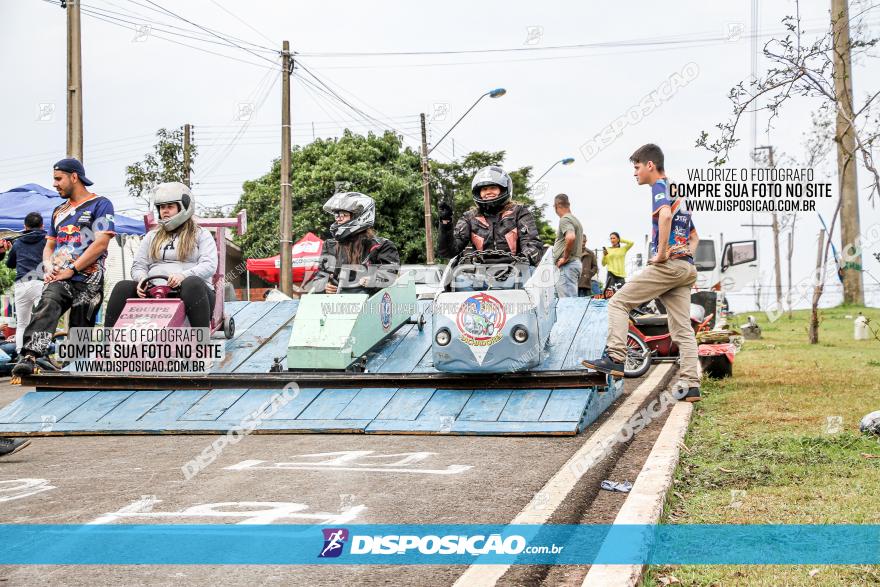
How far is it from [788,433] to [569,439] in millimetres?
1747

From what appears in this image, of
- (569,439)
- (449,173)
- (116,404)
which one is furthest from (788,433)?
(449,173)

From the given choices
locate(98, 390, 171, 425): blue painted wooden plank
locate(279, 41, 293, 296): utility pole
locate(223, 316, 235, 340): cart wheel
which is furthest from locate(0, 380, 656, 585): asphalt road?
locate(279, 41, 293, 296): utility pole

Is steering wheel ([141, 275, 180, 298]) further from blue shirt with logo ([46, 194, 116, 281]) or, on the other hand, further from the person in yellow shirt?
the person in yellow shirt

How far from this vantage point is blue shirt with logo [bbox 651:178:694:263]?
27.8ft

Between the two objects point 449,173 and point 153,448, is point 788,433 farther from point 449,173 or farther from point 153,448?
point 449,173

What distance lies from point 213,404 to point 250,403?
0.36 meters

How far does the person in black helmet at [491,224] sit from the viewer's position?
933cm

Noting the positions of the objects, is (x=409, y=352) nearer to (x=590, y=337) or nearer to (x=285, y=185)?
(x=590, y=337)

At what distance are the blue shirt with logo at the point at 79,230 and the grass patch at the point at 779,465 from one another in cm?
591

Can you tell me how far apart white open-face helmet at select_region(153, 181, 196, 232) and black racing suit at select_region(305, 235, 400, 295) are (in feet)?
4.98

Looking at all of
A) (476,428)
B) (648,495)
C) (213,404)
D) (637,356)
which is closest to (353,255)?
(213,404)

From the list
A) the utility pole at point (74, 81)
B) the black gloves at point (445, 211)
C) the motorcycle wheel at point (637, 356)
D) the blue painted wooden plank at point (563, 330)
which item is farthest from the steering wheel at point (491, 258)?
the utility pole at point (74, 81)

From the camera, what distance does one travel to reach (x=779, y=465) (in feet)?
19.3

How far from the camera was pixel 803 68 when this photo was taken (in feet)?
33.2
